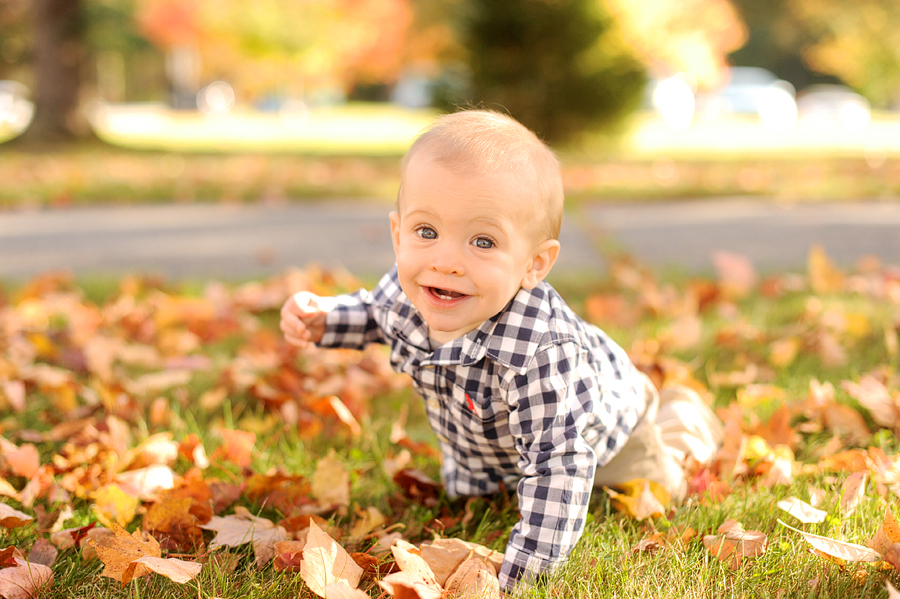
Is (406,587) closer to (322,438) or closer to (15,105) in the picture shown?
(322,438)

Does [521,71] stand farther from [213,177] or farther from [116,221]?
[116,221]

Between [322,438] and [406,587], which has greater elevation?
[406,587]

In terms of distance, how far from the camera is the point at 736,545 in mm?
1660

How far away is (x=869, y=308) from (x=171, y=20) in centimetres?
3919

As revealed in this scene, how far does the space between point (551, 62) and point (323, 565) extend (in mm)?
11555

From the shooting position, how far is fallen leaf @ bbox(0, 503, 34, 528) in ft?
5.64

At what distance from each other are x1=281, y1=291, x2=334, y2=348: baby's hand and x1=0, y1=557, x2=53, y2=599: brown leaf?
0.73 meters

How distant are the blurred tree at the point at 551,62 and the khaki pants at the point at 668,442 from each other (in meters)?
10.1

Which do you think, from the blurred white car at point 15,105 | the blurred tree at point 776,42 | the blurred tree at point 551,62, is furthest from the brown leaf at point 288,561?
the blurred tree at point 776,42

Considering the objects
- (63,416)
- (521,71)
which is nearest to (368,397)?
(63,416)

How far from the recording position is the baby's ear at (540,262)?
1.65 m

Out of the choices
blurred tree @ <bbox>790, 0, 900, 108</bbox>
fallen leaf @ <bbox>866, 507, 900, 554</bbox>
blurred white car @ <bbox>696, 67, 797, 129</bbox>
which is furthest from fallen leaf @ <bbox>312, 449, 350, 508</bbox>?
blurred white car @ <bbox>696, 67, 797, 129</bbox>

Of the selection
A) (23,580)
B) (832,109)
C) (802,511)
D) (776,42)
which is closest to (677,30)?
(832,109)

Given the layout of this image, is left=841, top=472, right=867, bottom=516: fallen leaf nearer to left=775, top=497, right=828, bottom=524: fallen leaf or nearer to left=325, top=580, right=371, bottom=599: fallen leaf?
left=775, top=497, right=828, bottom=524: fallen leaf
